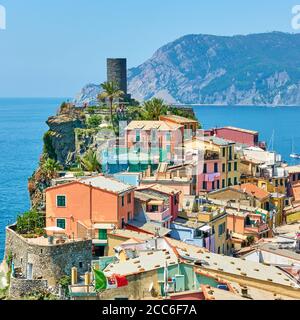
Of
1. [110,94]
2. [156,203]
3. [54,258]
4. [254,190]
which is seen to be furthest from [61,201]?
[110,94]

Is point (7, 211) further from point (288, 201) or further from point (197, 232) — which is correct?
point (197, 232)

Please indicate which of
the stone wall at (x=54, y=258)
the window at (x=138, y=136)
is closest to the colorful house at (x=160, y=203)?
the stone wall at (x=54, y=258)

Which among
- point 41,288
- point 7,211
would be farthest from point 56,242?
point 7,211

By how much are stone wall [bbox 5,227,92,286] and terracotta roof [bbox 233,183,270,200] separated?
17.8 metres

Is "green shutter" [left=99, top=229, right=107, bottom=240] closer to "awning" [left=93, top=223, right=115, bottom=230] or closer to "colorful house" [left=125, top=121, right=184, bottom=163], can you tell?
"awning" [left=93, top=223, right=115, bottom=230]

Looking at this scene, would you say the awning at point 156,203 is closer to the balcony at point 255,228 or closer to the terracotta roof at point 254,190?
the balcony at point 255,228

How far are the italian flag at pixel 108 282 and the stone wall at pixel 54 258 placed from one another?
25.9 feet

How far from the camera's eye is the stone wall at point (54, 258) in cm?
2377

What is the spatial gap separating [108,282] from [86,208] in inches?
430

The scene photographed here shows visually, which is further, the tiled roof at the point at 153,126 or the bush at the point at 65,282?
the tiled roof at the point at 153,126

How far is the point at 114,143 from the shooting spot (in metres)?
45.6

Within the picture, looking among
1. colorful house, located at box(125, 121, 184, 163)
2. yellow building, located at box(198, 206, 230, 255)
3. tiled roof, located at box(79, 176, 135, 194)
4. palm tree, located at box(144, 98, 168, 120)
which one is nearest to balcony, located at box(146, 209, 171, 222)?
tiled roof, located at box(79, 176, 135, 194)

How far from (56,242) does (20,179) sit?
187 feet

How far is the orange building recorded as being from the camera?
26734 millimetres
